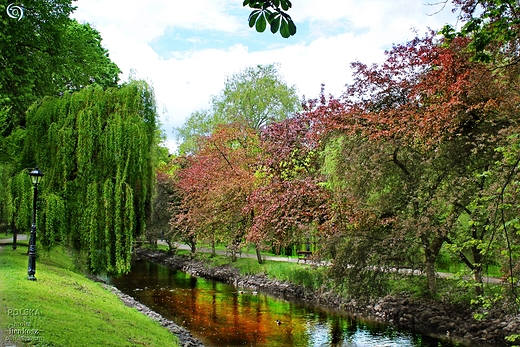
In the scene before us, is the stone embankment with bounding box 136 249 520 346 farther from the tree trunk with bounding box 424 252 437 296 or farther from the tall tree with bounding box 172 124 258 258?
the tall tree with bounding box 172 124 258 258

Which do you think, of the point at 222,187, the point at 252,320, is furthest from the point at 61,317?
the point at 222,187

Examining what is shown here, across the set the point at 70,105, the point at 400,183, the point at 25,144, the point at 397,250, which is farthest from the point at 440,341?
the point at 25,144

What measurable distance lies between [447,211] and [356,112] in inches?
162

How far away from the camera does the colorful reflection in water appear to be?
1301cm

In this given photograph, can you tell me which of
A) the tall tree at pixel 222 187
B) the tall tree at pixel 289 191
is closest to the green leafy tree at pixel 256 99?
the tall tree at pixel 222 187

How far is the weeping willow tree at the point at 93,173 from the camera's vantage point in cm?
1358

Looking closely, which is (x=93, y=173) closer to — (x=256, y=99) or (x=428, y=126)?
(x=428, y=126)

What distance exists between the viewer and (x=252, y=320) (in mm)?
15508

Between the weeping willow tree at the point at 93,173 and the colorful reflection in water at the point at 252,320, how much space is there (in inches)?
140

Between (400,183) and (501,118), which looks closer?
(501,118)

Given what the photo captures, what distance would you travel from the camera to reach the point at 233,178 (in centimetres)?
2441

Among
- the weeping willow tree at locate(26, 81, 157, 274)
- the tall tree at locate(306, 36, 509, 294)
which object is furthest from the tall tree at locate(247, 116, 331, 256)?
the weeping willow tree at locate(26, 81, 157, 274)

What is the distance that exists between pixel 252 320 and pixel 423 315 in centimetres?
560

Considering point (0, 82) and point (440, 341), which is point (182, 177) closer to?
point (0, 82)
